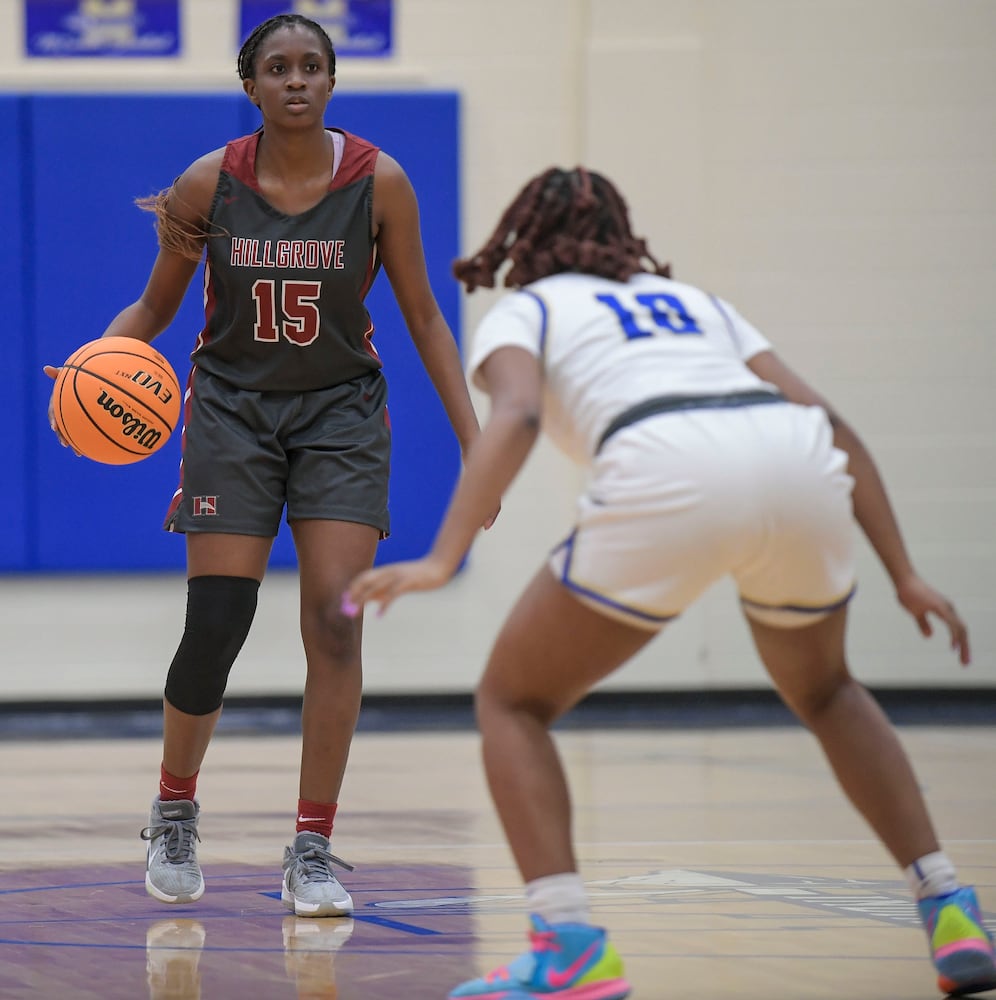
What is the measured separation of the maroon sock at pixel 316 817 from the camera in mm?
3443

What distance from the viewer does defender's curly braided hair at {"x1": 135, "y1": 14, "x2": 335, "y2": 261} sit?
345 cm

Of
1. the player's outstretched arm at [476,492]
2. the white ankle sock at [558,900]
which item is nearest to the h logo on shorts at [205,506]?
the player's outstretched arm at [476,492]

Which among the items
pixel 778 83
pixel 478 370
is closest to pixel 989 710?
pixel 778 83

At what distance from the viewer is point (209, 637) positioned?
3.41m

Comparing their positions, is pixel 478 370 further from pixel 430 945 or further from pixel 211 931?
pixel 211 931

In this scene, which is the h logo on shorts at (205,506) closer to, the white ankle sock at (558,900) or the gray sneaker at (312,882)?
the gray sneaker at (312,882)

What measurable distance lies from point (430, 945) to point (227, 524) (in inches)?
36.4

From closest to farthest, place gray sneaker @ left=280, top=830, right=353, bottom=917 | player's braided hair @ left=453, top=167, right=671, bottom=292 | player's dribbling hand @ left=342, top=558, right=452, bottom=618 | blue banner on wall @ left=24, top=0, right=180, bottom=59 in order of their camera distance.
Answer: player's dribbling hand @ left=342, top=558, right=452, bottom=618 → player's braided hair @ left=453, top=167, right=671, bottom=292 → gray sneaker @ left=280, top=830, right=353, bottom=917 → blue banner on wall @ left=24, top=0, right=180, bottom=59

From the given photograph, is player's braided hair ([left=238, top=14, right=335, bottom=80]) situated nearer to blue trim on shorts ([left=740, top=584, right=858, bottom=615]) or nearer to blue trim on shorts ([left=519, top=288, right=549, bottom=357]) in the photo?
blue trim on shorts ([left=519, top=288, right=549, bottom=357])

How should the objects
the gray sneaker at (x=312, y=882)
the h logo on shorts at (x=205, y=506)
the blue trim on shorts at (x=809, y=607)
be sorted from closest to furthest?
1. the blue trim on shorts at (x=809, y=607)
2. the gray sneaker at (x=312, y=882)
3. the h logo on shorts at (x=205, y=506)

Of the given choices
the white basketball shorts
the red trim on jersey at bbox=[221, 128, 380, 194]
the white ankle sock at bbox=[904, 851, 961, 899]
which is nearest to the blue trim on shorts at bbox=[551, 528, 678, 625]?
the white basketball shorts

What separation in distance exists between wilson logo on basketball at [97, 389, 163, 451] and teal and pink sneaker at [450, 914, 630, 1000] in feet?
5.10

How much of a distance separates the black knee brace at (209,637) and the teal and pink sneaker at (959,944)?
146cm

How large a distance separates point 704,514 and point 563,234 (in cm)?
55
